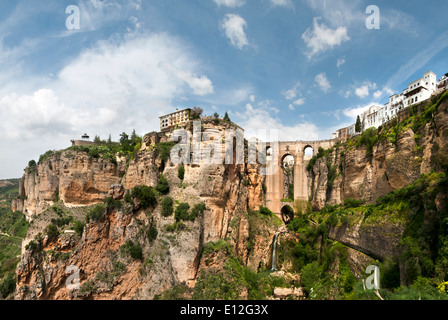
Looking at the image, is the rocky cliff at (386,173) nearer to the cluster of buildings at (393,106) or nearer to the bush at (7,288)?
the cluster of buildings at (393,106)

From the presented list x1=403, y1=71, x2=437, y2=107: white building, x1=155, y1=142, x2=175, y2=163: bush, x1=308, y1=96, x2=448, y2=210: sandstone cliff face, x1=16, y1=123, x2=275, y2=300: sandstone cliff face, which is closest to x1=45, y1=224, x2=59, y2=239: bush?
x1=16, y1=123, x2=275, y2=300: sandstone cliff face

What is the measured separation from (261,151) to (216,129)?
58.8 ft

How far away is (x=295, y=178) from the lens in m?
42.1

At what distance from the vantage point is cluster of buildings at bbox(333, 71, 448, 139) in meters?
43.3

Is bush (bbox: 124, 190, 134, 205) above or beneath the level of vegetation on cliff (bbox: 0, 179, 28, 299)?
above

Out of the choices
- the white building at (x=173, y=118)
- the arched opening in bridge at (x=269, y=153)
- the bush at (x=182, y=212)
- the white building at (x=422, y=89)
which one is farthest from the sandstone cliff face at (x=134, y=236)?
the white building at (x=422, y=89)

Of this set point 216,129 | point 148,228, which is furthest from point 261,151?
point 148,228

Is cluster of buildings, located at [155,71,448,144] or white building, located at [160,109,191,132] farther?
white building, located at [160,109,191,132]

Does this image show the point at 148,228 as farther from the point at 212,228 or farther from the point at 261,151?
the point at 261,151

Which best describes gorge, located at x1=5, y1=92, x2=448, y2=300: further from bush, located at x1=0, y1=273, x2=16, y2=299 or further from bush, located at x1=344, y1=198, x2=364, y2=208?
bush, located at x1=0, y1=273, x2=16, y2=299

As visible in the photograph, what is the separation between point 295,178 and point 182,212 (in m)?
24.6

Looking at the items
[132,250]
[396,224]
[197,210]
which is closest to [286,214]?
[197,210]

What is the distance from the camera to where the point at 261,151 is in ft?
138

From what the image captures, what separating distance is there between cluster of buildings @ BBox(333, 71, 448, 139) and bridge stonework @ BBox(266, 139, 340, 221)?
6.13 metres
